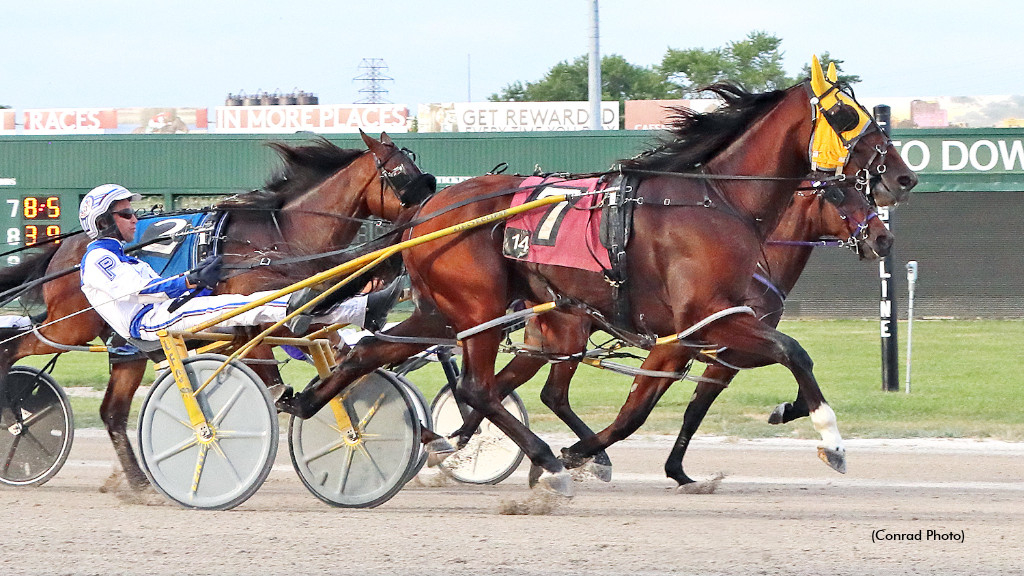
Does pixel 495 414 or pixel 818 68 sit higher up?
pixel 818 68

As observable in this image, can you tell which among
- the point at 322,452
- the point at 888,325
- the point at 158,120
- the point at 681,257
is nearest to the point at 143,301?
the point at 322,452

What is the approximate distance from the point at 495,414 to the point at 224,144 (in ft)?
49.9

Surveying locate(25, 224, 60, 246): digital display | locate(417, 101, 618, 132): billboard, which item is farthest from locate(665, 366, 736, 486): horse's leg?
locate(417, 101, 618, 132): billboard

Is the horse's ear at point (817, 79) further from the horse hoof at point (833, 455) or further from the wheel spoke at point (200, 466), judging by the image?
A: the wheel spoke at point (200, 466)

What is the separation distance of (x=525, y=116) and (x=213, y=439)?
2346 centimetres

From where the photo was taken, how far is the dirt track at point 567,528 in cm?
461

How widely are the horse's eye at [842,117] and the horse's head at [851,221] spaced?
1.44 ft

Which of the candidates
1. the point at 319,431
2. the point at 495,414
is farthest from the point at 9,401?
the point at 495,414

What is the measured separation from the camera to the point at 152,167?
2041 cm

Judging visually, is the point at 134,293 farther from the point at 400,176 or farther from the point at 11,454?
the point at 400,176

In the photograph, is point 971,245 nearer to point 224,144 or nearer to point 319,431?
point 224,144

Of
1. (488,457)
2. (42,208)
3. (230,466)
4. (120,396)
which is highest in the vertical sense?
(42,208)

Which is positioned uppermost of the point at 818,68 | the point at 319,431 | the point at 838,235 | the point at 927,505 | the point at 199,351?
the point at 818,68

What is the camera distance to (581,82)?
64312 millimetres
